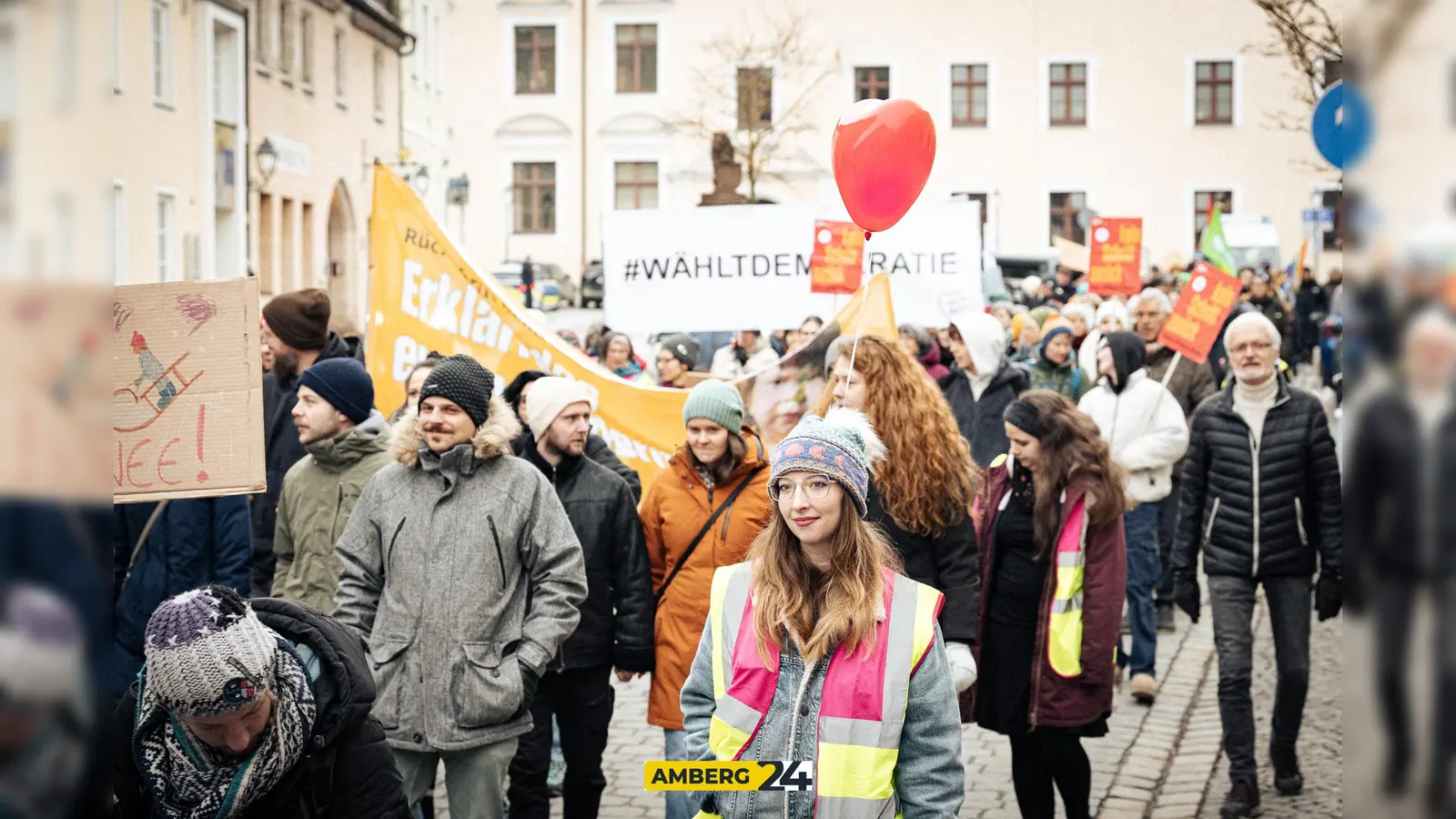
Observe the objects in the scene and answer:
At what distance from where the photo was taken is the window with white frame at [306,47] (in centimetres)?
3178

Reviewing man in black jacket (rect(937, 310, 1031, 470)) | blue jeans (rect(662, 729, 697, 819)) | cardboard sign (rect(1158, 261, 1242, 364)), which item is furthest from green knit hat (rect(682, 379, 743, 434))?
cardboard sign (rect(1158, 261, 1242, 364))

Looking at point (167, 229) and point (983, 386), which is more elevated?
point (167, 229)

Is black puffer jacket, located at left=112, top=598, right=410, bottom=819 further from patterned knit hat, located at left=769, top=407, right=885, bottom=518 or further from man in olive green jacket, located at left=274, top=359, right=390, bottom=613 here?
man in olive green jacket, located at left=274, top=359, right=390, bottom=613

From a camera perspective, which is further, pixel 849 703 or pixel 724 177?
pixel 724 177

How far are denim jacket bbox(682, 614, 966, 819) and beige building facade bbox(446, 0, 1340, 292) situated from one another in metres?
50.3

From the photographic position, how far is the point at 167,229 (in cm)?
2506

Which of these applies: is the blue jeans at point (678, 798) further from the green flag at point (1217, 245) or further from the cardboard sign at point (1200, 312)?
the green flag at point (1217, 245)

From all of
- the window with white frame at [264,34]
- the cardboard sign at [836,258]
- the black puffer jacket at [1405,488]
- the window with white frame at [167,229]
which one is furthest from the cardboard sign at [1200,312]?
the window with white frame at [264,34]

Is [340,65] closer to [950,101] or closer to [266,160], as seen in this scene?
[266,160]

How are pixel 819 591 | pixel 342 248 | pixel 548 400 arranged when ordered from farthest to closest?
pixel 342 248 < pixel 548 400 < pixel 819 591

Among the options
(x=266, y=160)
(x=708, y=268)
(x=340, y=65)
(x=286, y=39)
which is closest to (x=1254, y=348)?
(x=708, y=268)

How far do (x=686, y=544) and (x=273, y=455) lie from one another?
1857 millimetres

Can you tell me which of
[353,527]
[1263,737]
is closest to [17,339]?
[353,527]

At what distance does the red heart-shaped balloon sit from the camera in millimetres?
5891
